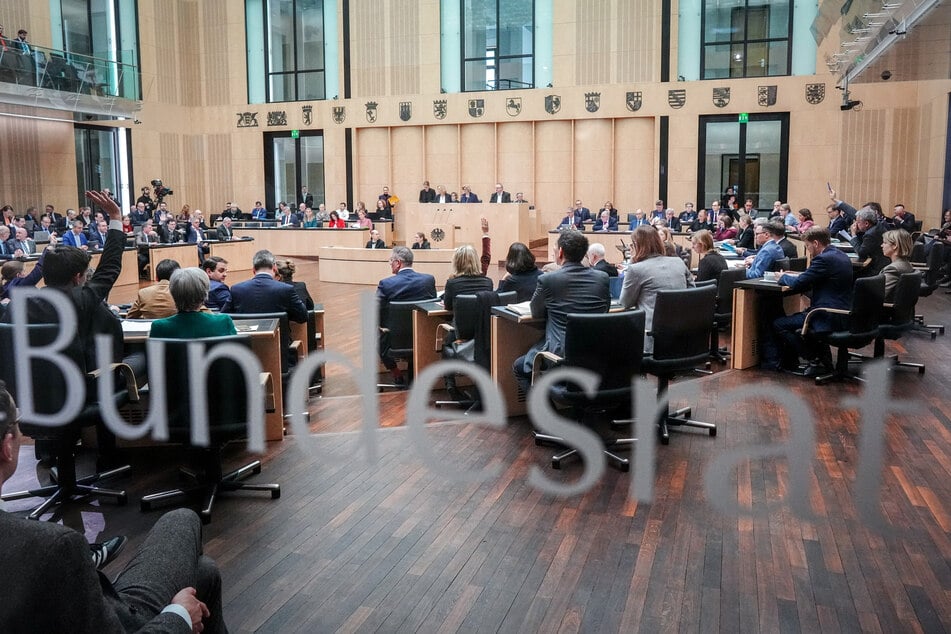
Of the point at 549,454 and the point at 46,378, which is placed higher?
the point at 46,378

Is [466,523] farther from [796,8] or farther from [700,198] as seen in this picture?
[796,8]

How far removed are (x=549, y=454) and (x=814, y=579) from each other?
1673 millimetres

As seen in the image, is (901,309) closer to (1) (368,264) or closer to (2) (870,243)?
(2) (870,243)

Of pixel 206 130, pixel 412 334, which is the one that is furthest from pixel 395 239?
pixel 412 334

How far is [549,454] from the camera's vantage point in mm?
4406

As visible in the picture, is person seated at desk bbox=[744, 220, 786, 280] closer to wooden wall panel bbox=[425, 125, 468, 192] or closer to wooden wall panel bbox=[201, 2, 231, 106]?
wooden wall panel bbox=[425, 125, 468, 192]

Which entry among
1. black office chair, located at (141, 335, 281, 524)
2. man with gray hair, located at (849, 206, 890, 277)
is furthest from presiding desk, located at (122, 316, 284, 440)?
man with gray hair, located at (849, 206, 890, 277)

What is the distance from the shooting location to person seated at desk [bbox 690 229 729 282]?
6.75m

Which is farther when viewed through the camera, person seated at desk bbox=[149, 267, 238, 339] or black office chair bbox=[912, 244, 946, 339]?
black office chair bbox=[912, 244, 946, 339]

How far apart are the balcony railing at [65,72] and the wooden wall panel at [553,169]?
842cm

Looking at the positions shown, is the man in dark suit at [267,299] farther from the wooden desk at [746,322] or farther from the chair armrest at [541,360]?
the wooden desk at [746,322]

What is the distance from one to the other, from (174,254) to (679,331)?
11.5 meters

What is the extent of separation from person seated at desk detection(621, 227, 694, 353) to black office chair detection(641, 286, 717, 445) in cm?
34

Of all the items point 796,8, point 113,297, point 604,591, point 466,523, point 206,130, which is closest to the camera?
point 604,591
